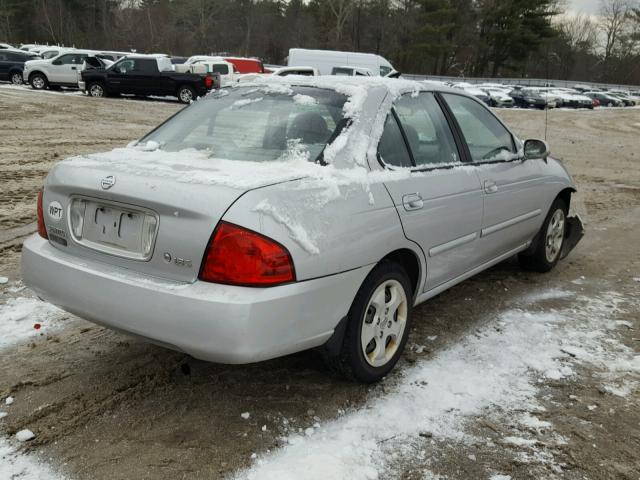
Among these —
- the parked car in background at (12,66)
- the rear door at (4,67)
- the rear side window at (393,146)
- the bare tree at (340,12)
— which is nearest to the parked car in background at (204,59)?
the parked car in background at (12,66)

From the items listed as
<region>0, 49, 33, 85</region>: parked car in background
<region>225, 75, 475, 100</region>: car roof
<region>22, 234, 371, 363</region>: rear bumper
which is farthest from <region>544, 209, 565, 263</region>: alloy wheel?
<region>0, 49, 33, 85</region>: parked car in background

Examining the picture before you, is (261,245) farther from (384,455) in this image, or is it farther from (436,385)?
(436,385)

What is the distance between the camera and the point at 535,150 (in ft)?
15.2

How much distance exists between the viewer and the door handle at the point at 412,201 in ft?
10.5

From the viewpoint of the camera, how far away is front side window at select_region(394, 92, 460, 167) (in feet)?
11.5

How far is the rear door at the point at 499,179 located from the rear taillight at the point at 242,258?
77.5 inches

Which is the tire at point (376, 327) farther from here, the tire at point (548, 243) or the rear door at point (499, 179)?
the tire at point (548, 243)

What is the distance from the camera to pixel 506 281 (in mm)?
5086

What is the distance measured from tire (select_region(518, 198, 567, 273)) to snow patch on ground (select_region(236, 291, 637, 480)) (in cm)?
80

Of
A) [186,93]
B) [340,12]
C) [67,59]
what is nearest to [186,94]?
[186,93]

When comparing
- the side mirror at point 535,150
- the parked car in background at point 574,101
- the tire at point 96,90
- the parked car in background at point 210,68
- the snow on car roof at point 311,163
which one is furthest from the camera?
the parked car in background at point 574,101

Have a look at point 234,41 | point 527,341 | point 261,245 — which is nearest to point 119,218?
point 261,245

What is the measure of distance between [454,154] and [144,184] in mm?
2048

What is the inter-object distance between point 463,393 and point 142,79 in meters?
22.8
